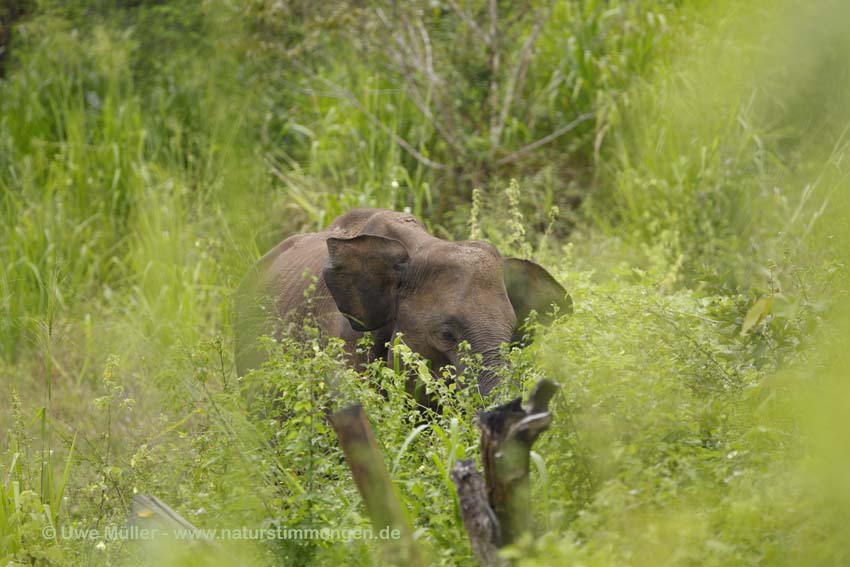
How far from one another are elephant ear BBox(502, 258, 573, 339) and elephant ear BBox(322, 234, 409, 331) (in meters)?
0.49

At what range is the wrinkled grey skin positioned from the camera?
5.28 metres

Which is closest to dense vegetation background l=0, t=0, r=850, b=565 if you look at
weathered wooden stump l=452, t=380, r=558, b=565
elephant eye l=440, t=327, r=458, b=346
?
weathered wooden stump l=452, t=380, r=558, b=565

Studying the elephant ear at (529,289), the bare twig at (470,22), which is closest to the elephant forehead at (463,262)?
the elephant ear at (529,289)

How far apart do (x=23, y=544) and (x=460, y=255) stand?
2137 millimetres

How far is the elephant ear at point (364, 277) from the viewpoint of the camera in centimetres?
558

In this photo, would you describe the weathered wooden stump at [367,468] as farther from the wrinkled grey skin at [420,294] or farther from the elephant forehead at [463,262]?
the elephant forehead at [463,262]

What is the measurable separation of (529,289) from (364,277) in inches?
29.8

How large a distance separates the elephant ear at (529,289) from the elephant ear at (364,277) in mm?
494

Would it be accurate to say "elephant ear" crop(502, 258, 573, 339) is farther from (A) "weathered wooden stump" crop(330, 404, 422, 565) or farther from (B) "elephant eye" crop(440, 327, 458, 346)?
(A) "weathered wooden stump" crop(330, 404, 422, 565)

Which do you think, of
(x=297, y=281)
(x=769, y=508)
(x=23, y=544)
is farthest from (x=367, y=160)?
(x=769, y=508)

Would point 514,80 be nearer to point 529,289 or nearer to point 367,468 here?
point 529,289

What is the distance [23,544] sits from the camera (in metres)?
4.63

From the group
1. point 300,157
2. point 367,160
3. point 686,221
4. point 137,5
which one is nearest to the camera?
point 686,221

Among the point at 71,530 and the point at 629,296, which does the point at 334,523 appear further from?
the point at 629,296
